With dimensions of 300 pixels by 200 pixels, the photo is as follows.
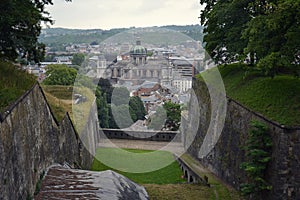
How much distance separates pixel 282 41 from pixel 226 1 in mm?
5890

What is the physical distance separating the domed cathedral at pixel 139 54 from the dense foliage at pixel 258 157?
31286mm

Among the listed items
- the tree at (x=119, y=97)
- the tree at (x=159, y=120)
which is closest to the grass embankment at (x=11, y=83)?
the tree at (x=159, y=120)

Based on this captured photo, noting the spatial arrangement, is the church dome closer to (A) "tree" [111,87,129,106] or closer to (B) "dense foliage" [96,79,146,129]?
(B) "dense foliage" [96,79,146,129]

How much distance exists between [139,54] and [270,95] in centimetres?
2989

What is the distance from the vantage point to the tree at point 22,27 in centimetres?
1021

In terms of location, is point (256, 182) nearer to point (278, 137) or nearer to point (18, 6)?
point (278, 137)

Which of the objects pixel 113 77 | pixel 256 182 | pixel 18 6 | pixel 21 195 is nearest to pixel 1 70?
pixel 18 6

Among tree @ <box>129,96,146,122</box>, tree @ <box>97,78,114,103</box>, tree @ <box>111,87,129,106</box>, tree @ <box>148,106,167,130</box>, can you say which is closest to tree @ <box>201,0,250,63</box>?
tree @ <box>148,106,167,130</box>

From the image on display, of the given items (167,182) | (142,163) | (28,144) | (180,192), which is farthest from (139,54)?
(28,144)

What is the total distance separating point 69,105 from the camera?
18.8 metres

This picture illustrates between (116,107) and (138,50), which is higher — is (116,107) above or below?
below

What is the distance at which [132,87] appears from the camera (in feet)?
143

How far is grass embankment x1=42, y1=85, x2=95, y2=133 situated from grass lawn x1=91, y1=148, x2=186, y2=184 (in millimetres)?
2230

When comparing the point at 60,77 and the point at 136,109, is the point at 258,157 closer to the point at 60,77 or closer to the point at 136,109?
the point at 60,77
